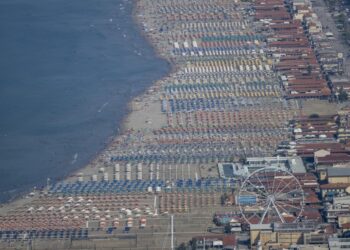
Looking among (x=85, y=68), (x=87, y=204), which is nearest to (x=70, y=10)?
(x=85, y=68)

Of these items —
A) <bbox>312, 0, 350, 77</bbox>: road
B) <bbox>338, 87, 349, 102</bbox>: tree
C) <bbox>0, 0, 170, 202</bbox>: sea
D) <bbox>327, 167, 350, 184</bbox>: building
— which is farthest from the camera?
<bbox>312, 0, 350, 77</bbox>: road

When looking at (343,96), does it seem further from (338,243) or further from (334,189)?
(338,243)

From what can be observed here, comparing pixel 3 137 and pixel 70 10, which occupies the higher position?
pixel 70 10

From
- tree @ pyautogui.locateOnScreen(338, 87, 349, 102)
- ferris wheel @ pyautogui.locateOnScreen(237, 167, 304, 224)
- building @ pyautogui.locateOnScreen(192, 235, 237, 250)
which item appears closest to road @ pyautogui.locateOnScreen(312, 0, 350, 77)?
tree @ pyautogui.locateOnScreen(338, 87, 349, 102)

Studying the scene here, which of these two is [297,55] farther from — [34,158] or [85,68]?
[34,158]

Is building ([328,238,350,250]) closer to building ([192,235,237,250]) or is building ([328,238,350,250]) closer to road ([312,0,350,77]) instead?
building ([192,235,237,250])

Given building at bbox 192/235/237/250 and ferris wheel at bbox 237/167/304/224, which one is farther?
ferris wheel at bbox 237/167/304/224

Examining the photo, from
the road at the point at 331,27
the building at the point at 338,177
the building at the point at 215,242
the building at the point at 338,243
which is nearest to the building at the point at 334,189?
the building at the point at 338,177
